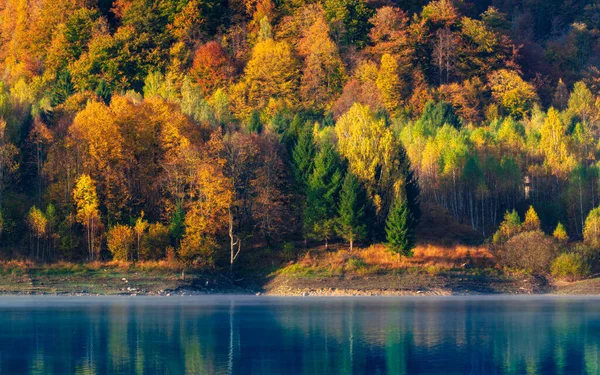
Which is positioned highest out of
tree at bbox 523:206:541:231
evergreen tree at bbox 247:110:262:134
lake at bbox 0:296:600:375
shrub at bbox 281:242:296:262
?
evergreen tree at bbox 247:110:262:134

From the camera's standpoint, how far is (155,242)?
8225 cm

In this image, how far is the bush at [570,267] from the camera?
82438 millimetres

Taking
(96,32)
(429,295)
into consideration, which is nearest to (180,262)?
(429,295)

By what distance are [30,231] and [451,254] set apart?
111 feet

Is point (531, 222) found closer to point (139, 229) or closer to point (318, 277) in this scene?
point (318, 277)

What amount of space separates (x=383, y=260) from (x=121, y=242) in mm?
20813

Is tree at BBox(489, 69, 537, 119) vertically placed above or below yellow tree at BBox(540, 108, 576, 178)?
above

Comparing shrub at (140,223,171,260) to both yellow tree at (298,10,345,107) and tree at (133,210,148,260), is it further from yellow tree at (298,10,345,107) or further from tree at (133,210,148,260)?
yellow tree at (298,10,345,107)

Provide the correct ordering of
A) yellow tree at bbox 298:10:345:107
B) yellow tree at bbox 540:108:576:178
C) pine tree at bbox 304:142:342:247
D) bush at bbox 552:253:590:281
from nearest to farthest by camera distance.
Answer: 1. bush at bbox 552:253:590:281
2. pine tree at bbox 304:142:342:247
3. yellow tree at bbox 540:108:576:178
4. yellow tree at bbox 298:10:345:107

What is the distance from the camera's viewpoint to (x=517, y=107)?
431 ft

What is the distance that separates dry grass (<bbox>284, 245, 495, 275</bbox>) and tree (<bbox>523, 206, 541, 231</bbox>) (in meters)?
5.09

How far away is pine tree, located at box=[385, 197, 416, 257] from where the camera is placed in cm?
8275

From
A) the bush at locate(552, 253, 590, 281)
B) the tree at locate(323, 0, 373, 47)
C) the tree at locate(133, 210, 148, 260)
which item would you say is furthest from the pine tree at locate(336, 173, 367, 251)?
the tree at locate(323, 0, 373, 47)

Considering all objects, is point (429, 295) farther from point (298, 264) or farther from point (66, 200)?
point (66, 200)
